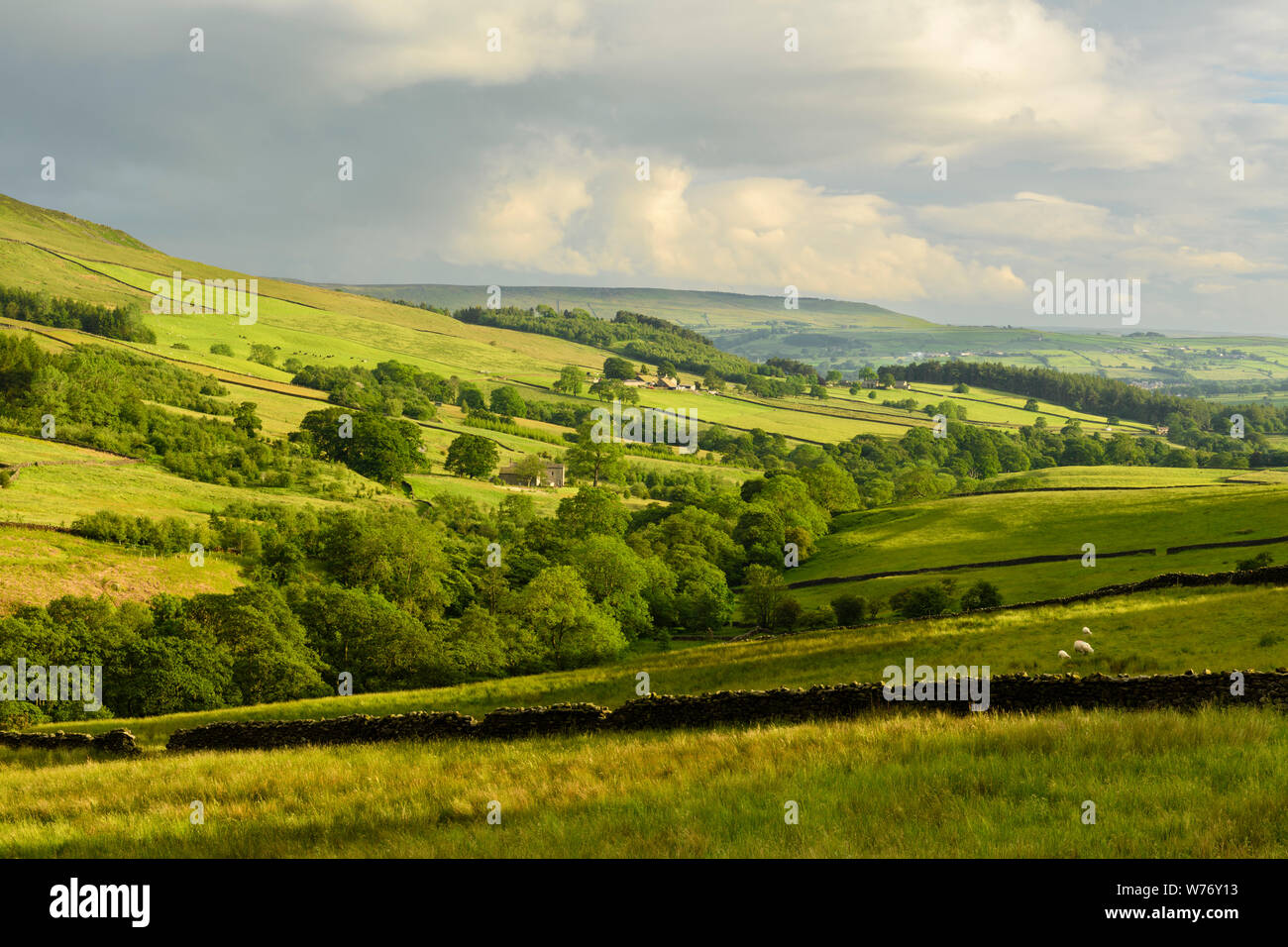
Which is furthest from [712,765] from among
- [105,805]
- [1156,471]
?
[1156,471]

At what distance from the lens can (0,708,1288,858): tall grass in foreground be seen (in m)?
9.33

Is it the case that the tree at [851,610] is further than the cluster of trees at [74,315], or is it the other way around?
the cluster of trees at [74,315]

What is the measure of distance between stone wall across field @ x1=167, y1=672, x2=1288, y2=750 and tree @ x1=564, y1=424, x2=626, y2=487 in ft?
370

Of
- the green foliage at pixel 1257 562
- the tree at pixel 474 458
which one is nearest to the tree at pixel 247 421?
the tree at pixel 474 458

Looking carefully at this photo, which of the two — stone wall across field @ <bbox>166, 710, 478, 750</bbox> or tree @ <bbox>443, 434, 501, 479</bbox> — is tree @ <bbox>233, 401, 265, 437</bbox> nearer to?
tree @ <bbox>443, 434, 501, 479</bbox>

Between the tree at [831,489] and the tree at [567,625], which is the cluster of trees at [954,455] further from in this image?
the tree at [567,625]

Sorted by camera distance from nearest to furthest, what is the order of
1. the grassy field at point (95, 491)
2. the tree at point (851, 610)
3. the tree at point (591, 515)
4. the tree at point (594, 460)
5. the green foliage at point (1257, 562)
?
the green foliage at point (1257, 562), the tree at point (851, 610), the grassy field at point (95, 491), the tree at point (591, 515), the tree at point (594, 460)

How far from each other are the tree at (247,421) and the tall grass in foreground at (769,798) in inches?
→ 4293

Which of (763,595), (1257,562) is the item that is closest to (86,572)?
(763,595)

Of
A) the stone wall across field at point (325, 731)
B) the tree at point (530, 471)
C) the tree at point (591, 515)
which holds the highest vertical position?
the tree at point (530, 471)

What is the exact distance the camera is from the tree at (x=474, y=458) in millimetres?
130250

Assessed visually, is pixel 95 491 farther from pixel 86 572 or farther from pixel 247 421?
pixel 247 421

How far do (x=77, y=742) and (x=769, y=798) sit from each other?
81.2 feet

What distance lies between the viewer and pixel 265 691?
152 ft
